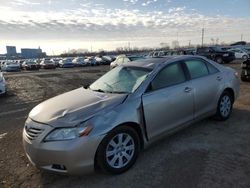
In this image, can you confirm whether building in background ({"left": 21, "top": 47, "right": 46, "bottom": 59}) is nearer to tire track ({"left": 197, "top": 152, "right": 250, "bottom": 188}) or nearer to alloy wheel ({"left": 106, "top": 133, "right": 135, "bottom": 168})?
alloy wheel ({"left": 106, "top": 133, "right": 135, "bottom": 168})

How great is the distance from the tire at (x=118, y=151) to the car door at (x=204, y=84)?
65.3 inches

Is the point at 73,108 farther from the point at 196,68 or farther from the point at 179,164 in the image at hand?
the point at 196,68

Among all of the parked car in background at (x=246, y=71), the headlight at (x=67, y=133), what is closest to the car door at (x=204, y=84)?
the headlight at (x=67, y=133)

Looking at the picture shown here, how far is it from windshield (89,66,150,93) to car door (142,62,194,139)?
0.85ft

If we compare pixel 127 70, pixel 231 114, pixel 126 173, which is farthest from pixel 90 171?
pixel 231 114

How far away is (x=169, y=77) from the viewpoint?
4762 mm

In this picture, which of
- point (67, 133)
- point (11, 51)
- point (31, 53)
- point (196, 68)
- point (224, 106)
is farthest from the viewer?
point (11, 51)

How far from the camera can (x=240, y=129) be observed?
543cm

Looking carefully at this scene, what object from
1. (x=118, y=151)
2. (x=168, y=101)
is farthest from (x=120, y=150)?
(x=168, y=101)

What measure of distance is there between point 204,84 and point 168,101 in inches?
47.2

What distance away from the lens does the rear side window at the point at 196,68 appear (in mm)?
5234

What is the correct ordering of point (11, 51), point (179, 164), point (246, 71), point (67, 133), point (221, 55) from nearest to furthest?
point (67, 133), point (179, 164), point (246, 71), point (221, 55), point (11, 51)

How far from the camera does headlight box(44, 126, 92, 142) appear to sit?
3482 millimetres

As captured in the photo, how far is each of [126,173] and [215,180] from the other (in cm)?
119
